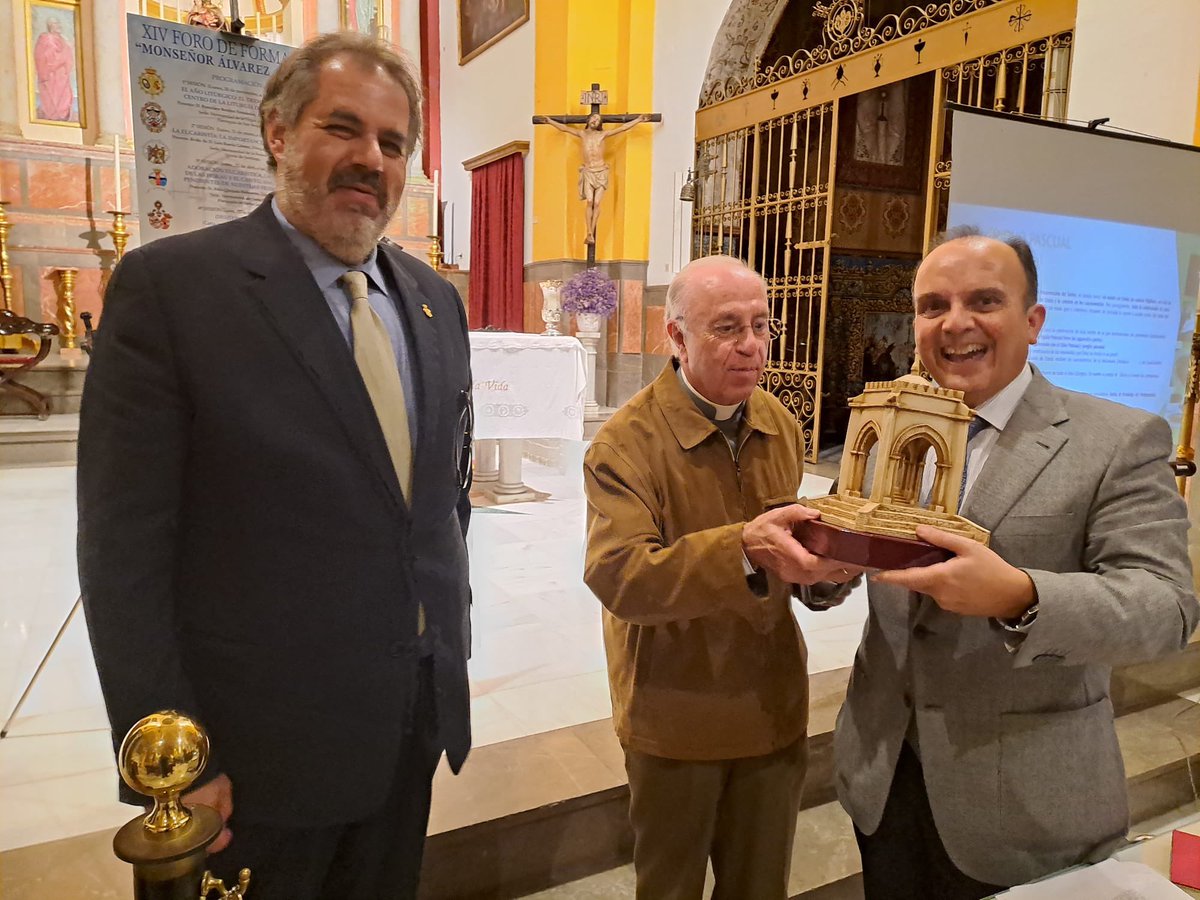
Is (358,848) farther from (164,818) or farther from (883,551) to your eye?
(883,551)

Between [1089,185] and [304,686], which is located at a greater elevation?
[1089,185]

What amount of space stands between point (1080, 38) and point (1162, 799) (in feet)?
10.7

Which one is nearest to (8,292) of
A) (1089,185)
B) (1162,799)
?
(1089,185)

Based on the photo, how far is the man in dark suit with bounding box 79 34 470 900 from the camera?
1.16 m

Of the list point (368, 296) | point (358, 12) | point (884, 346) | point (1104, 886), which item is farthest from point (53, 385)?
point (1104, 886)

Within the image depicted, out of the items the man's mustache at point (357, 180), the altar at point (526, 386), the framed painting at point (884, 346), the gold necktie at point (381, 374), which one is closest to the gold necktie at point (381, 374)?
the gold necktie at point (381, 374)

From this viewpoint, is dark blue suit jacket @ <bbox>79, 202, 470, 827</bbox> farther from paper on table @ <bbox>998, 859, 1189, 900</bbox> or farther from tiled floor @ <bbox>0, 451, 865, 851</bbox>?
tiled floor @ <bbox>0, 451, 865, 851</bbox>

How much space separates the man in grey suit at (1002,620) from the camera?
1201mm

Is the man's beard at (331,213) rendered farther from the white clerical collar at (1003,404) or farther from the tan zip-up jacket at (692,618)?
the white clerical collar at (1003,404)

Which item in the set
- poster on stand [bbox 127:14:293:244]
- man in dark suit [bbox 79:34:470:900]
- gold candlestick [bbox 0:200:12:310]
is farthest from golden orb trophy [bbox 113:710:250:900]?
gold candlestick [bbox 0:200:12:310]

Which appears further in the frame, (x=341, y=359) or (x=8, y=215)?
(x=8, y=215)

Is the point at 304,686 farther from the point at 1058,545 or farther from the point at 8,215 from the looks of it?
the point at 8,215

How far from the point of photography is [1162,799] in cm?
286

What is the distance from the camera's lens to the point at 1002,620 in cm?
112
